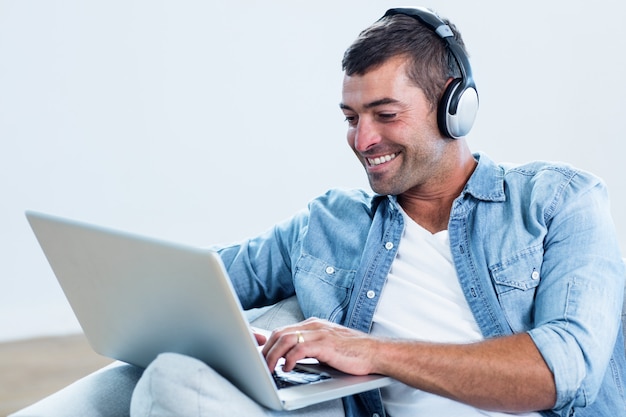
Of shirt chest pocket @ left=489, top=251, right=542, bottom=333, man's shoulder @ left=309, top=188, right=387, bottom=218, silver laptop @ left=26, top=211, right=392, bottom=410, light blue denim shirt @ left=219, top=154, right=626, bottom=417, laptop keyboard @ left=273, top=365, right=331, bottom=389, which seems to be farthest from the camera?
man's shoulder @ left=309, top=188, right=387, bottom=218

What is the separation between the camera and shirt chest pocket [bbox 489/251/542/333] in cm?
166

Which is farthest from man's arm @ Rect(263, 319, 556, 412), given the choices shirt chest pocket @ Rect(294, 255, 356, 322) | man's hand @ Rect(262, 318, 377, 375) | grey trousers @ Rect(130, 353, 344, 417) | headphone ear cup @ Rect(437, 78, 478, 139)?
headphone ear cup @ Rect(437, 78, 478, 139)

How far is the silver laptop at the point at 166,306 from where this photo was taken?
122cm

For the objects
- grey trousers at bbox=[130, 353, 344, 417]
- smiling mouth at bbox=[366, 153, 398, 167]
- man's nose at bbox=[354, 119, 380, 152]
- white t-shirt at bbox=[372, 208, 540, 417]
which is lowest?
white t-shirt at bbox=[372, 208, 540, 417]

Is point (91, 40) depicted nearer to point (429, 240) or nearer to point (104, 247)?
point (429, 240)

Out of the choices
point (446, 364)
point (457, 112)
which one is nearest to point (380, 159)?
point (457, 112)

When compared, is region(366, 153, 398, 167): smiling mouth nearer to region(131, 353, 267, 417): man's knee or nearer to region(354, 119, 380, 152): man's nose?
region(354, 119, 380, 152): man's nose

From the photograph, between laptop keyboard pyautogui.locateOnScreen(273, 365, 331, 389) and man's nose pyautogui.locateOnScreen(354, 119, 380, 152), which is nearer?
laptop keyboard pyautogui.locateOnScreen(273, 365, 331, 389)

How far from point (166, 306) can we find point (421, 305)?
58 cm

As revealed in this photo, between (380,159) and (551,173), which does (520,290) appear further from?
(380,159)

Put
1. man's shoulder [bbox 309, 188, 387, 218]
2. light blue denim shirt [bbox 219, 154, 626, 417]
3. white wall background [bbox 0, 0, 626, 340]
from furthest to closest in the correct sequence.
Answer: white wall background [bbox 0, 0, 626, 340], man's shoulder [bbox 309, 188, 387, 218], light blue denim shirt [bbox 219, 154, 626, 417]

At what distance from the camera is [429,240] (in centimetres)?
181

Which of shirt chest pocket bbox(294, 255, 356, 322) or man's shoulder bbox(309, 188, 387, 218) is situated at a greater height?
man's shoulder bbox(309, 188, 387, 218)

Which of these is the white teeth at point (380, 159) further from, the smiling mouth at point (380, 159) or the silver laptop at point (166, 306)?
the silver laptop at point (166, 306)
